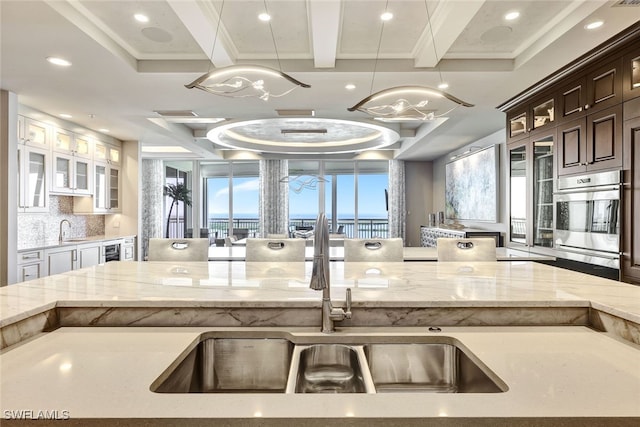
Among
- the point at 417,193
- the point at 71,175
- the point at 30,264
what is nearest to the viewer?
the point at 30,264

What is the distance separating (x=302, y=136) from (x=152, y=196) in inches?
178

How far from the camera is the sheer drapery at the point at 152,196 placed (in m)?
8.96

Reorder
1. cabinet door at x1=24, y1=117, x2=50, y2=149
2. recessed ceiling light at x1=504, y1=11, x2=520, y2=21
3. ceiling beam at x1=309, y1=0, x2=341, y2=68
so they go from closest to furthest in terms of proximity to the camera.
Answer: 1. ceiling beam at x1=309, y1=0, x2=341, y2=68
2. recessed ceiling light at x1=504, y1=11, x2=520, y2=21
3. cabinet door at x1=24, y1=117, x2=50, y2=149

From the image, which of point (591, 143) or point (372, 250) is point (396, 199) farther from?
point (372, 250)

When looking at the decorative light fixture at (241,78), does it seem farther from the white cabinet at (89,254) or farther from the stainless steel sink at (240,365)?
the white cabinet at (89,254)

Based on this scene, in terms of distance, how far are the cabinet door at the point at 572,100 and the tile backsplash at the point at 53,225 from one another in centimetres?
593

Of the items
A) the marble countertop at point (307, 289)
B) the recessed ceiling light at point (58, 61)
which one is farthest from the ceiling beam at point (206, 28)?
the marble countertop at point (307, 289)

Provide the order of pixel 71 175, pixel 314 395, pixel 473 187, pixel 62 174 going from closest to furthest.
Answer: pixel 314 395 → pixel 62 174 → pixel 71 175 → pixel 473 187

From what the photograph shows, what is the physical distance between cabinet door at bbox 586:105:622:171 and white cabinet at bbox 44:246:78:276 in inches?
222

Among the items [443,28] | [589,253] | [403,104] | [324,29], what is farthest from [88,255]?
[589,253]

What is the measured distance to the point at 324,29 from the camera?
2566 millimetres

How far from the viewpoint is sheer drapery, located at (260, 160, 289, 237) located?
8711 millimetres

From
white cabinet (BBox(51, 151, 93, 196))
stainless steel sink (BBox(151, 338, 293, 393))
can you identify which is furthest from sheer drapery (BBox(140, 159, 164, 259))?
stainless steel sink (BBox(151, 338, 293, 393))

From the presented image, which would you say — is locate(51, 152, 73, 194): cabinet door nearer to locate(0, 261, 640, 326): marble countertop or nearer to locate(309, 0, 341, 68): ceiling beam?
locate(0, 261, 640, 326): marble countertop
